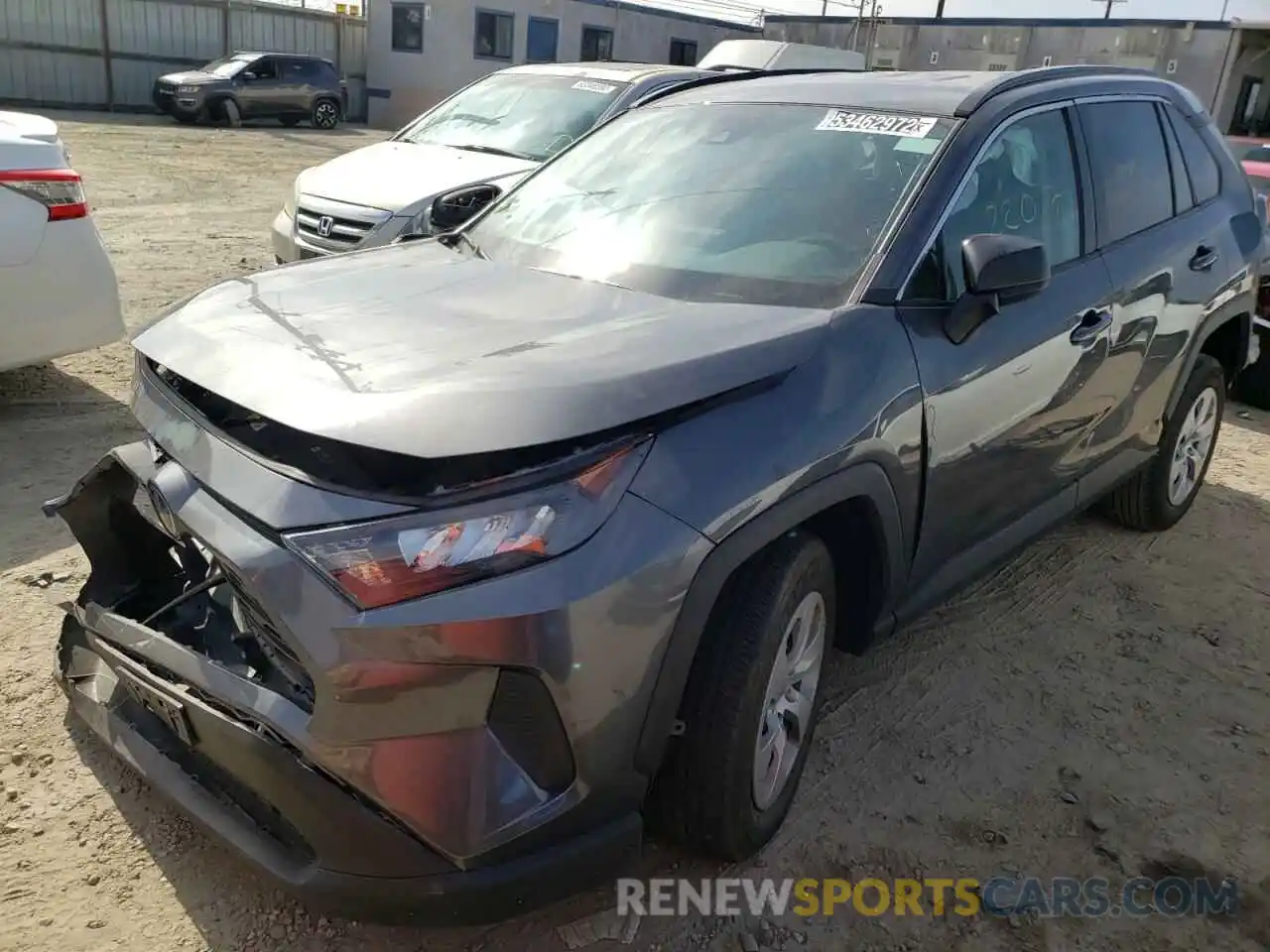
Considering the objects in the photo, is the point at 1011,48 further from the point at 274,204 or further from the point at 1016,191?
the point at 1016,191

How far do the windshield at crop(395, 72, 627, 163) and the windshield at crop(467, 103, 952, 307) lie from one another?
4.27 metres

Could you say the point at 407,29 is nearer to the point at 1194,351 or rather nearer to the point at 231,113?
the point at 231,113

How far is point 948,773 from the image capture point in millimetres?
3029

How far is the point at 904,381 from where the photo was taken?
262 centimetres

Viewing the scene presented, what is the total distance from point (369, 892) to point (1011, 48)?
26598 millimetres

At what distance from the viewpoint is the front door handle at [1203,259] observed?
4.09m

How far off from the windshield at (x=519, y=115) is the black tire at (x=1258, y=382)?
4.73 meters

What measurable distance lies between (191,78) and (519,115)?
17104 millimetres

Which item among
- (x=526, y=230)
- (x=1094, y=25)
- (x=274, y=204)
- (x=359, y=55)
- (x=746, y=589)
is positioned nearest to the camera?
(x=746, y=589)

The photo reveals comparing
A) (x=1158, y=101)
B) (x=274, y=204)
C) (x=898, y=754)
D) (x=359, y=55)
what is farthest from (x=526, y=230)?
(x=359, y=55)

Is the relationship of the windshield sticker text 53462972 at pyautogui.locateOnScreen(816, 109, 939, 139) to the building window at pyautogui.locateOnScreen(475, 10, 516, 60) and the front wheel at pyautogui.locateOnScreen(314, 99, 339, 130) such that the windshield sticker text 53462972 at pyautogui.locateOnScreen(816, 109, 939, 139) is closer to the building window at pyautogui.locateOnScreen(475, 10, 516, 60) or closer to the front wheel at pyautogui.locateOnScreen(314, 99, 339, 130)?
the front wheel at pyautogui.locateOnScreen(314, 99, 339, 130)

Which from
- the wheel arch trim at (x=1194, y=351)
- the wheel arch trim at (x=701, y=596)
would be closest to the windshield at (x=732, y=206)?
the wheel arch trim at (x=701, y=596)

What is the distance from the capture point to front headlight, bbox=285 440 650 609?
73.8 inches

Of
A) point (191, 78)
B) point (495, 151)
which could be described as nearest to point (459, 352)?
point (495, 151)
